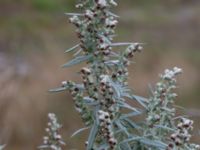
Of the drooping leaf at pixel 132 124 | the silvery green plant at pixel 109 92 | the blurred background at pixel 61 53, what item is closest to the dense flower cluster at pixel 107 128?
the silvery green plant at pixel 109 92

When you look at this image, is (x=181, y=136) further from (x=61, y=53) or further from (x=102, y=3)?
(x=61, y=53)

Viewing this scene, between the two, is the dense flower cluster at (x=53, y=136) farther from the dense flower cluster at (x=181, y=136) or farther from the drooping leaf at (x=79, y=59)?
the dense flower cluster at (x=181, y=136)

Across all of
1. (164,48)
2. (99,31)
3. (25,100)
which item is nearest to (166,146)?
(99,31)

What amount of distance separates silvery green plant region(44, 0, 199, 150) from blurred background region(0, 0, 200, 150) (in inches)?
125

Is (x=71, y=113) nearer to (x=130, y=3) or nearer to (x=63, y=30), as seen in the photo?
(x=63, y=30)

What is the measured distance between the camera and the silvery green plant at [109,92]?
1637 millimetres

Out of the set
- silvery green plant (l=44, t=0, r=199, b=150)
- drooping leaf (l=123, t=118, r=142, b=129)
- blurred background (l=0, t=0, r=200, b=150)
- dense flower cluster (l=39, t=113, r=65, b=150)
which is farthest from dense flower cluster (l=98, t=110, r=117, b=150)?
blurred background (l=0, t=0, r=200, b=150)

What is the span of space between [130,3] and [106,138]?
35.6 feet

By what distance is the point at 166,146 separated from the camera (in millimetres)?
1624

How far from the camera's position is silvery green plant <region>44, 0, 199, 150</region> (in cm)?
164

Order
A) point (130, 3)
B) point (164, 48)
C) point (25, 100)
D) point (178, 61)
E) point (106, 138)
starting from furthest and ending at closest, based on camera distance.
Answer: point (130, 3) < point (164, 48) < point (178, 61) < point (25, 100) < point (106, 138)

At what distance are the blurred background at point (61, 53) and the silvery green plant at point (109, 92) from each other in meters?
3.16

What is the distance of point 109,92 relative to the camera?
5.34 ft

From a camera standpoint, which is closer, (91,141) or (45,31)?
(91,141)
